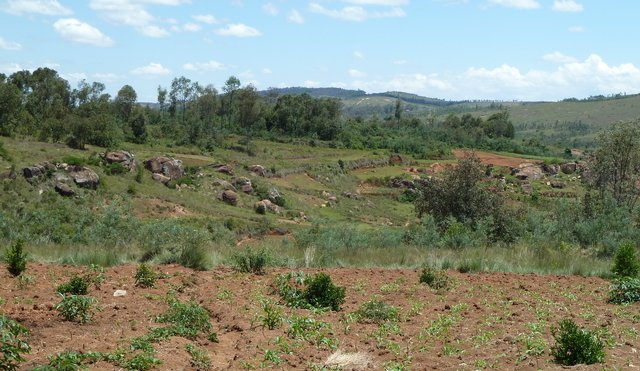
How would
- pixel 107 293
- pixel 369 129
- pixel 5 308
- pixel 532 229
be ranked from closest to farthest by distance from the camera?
pixel 5 308, pixel 107 293, pixel 532 229, pixel 369 129

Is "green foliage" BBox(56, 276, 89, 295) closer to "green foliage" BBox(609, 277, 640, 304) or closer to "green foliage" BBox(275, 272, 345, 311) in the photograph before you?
"green foliage" BBox(275, 272, 345, 311)

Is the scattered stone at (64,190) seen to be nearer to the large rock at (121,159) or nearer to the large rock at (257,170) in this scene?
the large rock at (121,159)

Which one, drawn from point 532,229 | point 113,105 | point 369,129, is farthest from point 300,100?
point 532,229

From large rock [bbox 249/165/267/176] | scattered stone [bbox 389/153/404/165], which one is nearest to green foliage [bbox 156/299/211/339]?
large rock [bbox 249/165/267/176]

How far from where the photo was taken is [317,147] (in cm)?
9556

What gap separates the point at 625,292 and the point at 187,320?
746cm

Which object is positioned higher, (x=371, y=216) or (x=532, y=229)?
(x=532, y=229)

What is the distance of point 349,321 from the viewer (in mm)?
9422

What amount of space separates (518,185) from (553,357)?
7622 cm

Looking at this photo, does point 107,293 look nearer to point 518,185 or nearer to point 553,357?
point 553,357

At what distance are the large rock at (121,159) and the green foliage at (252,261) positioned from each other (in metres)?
44.4

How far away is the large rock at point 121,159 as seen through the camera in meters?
55.3

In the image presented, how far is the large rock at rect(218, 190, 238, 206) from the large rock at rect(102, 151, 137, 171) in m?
7.96

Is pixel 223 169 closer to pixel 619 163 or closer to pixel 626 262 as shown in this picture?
pixel 619 163
